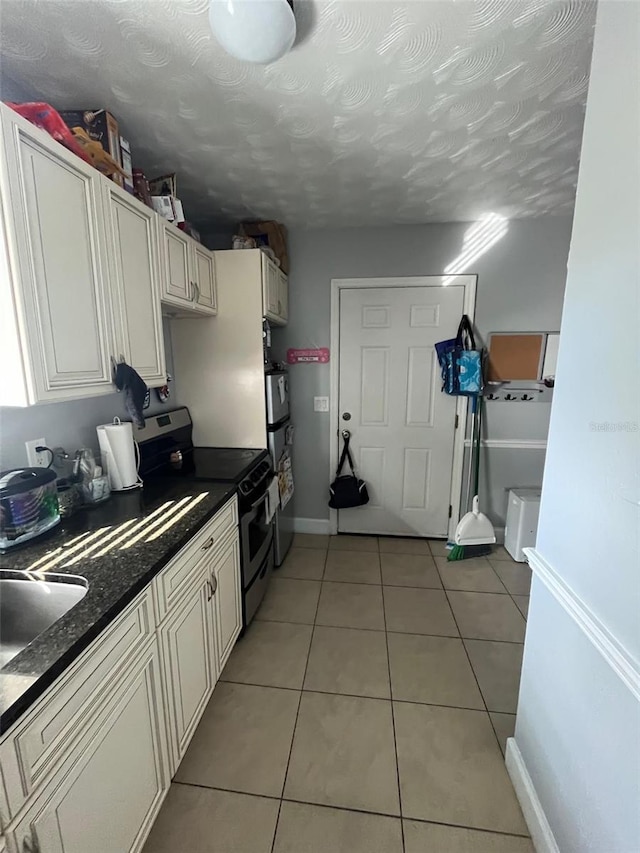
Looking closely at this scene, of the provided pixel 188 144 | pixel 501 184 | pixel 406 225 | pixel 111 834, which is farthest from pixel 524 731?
pixel 406 225

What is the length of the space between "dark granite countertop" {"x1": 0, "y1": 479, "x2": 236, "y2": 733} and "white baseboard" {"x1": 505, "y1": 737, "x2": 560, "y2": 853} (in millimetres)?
1419

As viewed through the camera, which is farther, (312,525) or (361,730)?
(312,525)

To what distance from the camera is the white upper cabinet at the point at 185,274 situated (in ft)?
5.60

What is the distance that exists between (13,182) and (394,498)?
112 inches

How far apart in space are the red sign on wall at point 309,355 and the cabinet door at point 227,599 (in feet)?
5.29

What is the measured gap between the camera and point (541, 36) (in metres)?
1.11

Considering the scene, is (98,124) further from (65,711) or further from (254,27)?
(65,711)

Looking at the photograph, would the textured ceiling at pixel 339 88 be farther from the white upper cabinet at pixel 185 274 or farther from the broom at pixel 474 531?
the broom at pixel 474 531

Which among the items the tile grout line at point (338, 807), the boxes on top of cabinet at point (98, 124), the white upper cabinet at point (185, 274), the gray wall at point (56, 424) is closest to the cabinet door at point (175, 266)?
the white upper cabinet at point (185, 274)

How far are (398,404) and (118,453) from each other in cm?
205

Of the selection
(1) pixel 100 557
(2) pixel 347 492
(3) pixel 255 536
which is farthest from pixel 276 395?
(1) pixel 100 557

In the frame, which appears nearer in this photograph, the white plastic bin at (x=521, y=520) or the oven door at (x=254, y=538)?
the oven door at (x=254, y=538)

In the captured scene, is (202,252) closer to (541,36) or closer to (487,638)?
(541,36)

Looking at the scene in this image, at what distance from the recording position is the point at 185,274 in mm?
1880
